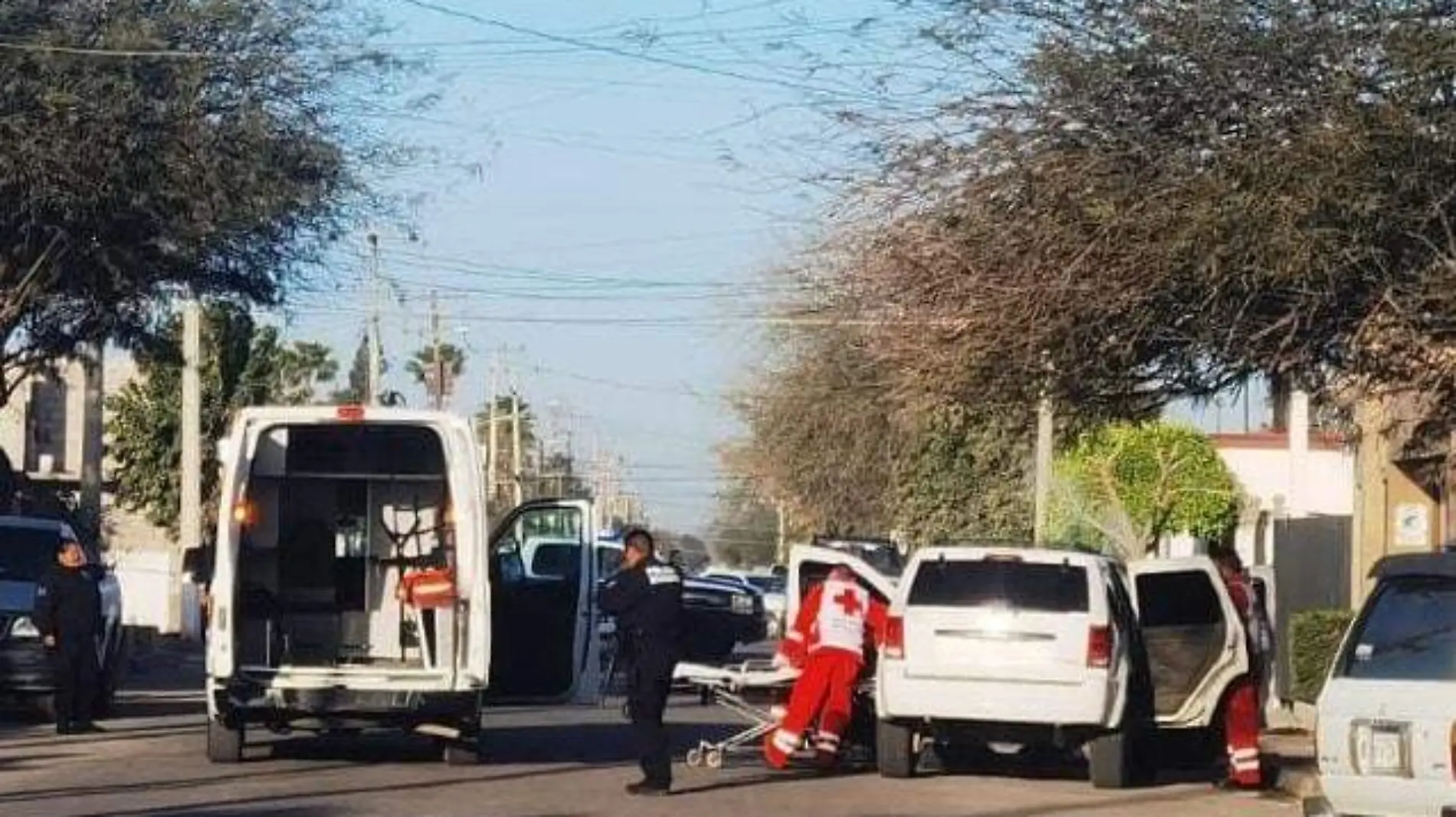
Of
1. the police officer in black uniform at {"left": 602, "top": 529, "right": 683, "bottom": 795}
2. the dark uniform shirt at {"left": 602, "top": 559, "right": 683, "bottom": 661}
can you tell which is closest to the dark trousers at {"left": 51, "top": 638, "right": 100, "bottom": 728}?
the police officer in black uniform at {"left": 602, "top": 529, "right": 683, "bottom": 795}

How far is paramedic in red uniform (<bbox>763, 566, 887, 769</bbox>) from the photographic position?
66.8ft

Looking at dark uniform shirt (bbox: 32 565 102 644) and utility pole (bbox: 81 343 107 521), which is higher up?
utility pole (bbox: 81 343 107 521)

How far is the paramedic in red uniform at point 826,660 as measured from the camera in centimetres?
2038

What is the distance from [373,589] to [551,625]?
145 cm

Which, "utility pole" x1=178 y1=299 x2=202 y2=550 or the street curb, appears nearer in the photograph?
the street curb

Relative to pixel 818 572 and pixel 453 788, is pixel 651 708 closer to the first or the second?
pixel 453 788

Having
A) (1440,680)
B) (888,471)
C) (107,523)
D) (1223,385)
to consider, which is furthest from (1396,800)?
(107,523)

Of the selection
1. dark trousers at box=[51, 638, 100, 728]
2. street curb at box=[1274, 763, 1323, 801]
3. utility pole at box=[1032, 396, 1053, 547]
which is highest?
utility pole at box=[1032, 396, 1053, 547]

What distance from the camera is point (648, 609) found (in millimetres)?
19172

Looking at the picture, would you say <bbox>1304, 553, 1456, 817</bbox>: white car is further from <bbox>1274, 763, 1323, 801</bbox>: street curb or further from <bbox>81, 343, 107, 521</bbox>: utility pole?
<bbox>81, 343, 107, 521</bbox>: utility pole

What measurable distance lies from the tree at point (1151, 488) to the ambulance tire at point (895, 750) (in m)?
22.6

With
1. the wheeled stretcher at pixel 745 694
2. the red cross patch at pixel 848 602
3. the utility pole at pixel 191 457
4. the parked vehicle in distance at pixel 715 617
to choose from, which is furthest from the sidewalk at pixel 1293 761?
the utility pole at pixel 191 457

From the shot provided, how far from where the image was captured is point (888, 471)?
53906mm

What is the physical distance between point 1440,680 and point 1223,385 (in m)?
4.88
